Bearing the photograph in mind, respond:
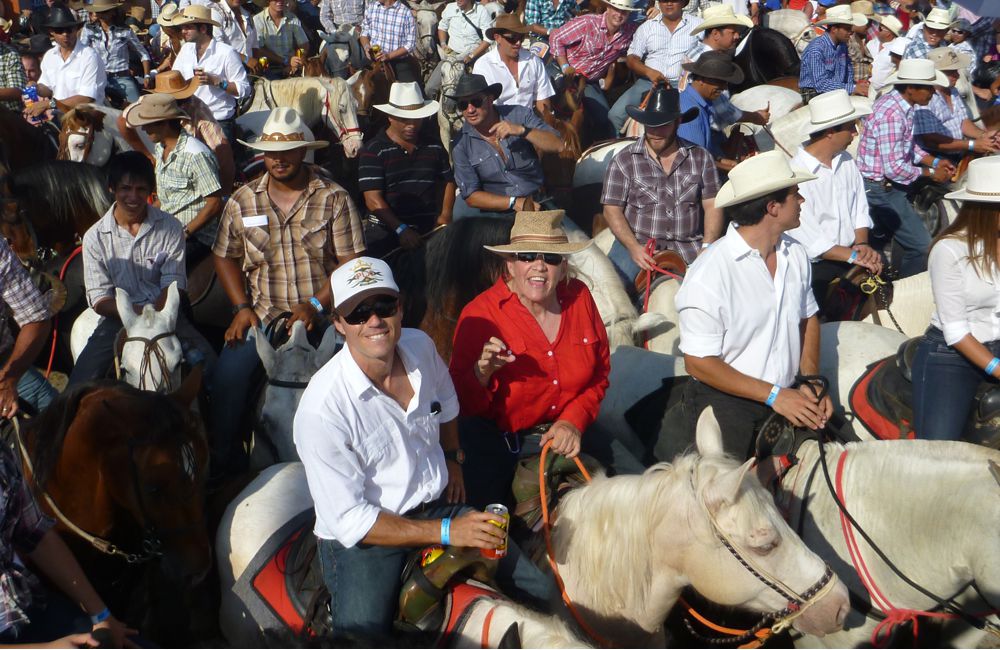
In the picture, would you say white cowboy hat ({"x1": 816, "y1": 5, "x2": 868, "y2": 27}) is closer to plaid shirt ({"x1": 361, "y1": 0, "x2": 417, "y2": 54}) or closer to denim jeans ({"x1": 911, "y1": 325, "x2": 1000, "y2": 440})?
plaid shirt ({"x1": 361, "y1": 0, "x2": 417, "y2": 54})

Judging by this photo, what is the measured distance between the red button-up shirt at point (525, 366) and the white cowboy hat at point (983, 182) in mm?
1707

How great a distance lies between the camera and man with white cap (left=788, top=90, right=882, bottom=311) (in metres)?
6.17

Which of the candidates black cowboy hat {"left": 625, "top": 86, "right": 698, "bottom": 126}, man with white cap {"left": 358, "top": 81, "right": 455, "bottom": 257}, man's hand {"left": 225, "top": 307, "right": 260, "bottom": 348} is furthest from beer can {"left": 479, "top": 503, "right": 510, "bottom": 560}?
man with white cap {"left": 358, "top": 81, "right": 455, "bottom": 257}

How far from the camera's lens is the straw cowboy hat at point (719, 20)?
31.2 ft

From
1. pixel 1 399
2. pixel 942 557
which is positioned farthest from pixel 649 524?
pixel 1 399

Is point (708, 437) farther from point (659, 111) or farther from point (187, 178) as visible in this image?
point (187, 178)

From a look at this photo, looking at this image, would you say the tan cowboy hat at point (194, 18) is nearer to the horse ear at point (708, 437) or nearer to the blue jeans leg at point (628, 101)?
the blue jeans leg at point (628, 101)

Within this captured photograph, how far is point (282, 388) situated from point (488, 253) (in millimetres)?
1741

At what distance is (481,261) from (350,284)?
2977 mm

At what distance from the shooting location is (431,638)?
134 inches

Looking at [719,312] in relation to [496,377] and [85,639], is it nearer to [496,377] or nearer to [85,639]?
[496,377]

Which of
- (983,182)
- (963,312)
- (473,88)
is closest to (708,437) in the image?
(963,312)

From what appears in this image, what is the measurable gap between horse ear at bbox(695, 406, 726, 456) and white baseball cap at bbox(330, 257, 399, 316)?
1181 millimetres

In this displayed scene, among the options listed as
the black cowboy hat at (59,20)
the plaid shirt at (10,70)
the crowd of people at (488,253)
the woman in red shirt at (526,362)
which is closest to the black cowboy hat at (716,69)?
the crowd of people at (488,253)
